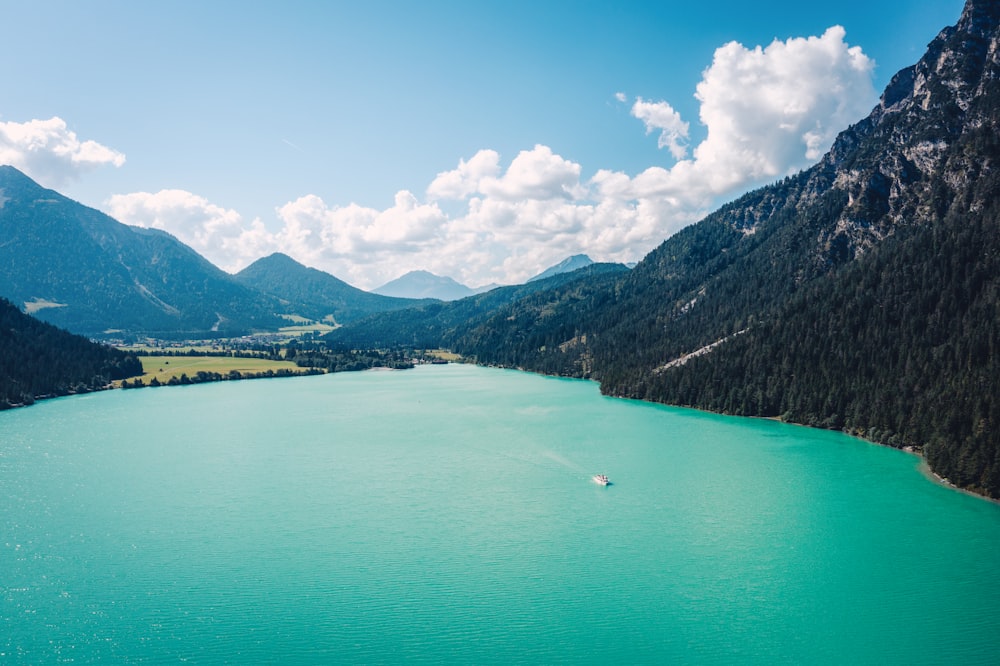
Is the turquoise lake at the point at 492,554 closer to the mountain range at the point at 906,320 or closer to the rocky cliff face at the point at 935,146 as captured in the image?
the mountain range at the point at 906,320

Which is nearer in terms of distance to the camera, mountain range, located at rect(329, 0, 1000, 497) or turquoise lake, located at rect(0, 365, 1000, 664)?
turquoise lake, located at rect(0, 365, 1000, 664)

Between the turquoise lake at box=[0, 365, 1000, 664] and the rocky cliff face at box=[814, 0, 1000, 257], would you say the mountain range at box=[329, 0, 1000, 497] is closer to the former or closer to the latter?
the rocky cliff face at box=[814, 0, 1000, 257]

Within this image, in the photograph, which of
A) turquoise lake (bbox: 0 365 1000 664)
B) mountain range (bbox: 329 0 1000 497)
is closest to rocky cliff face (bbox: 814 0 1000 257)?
mountain range (bbox: 329 0 1000 497)

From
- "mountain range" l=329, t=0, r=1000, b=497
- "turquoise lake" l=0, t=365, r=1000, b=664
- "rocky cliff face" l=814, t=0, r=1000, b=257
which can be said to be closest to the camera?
"turquoise lake" l=0, t=365, r=1000, b=664

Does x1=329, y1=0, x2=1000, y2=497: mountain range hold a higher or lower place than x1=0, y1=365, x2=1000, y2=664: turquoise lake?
higher

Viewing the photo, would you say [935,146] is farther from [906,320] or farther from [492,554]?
[492,554]

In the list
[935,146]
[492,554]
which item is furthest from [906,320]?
[492,554]

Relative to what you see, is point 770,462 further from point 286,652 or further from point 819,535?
point 286,652

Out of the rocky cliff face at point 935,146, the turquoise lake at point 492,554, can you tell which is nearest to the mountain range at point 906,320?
the rocky cliff face at point 935,146

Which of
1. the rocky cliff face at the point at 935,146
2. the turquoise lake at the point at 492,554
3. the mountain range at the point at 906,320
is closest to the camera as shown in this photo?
the turquoise lake at the point at 492,554
